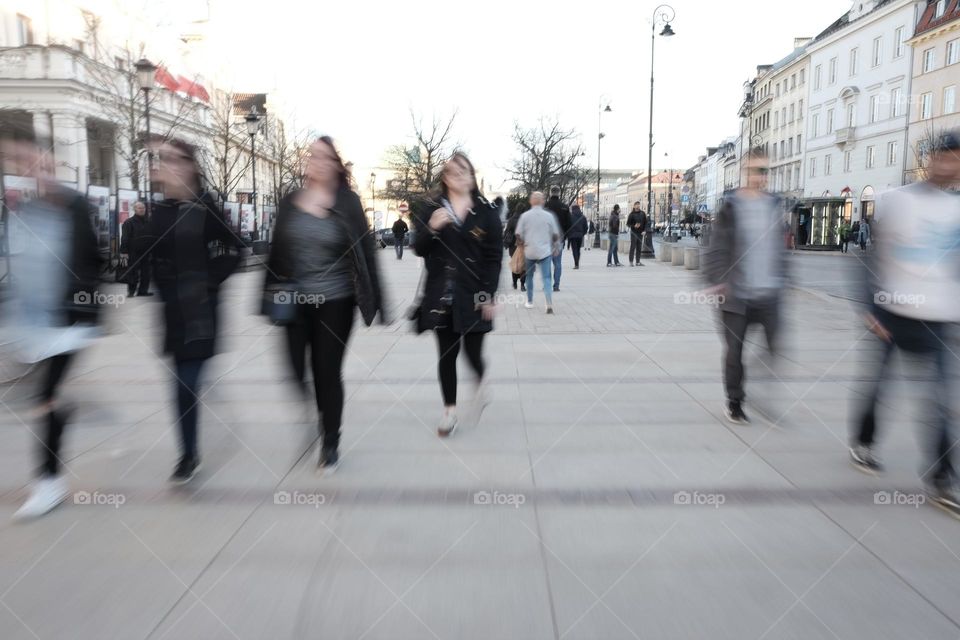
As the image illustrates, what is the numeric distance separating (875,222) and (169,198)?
151 inches

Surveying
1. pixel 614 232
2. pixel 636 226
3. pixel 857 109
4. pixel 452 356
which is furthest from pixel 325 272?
pixel 857 109

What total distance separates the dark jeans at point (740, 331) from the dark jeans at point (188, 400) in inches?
136

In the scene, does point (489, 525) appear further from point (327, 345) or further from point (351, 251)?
point (351, 251)

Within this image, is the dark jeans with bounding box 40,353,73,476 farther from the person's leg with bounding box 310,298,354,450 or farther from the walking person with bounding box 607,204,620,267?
the walking person with bounding box 607,204,620,267

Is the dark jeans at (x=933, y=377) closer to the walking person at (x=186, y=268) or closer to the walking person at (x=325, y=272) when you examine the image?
the walking person at (x=325, y=272)

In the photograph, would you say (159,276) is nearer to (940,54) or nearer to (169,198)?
(169,198)

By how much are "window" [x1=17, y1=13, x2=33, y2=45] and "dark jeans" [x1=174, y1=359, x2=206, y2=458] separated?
28297 mm

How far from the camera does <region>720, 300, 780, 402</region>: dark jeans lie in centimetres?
545

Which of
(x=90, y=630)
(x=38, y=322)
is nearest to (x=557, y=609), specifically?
(x=90, y=630)

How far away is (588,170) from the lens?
5969 centimetres

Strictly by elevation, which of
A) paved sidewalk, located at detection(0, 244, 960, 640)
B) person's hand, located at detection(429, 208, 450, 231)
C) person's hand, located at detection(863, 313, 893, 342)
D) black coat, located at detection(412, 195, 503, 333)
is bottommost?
paved sidewalk, located at detection(0, 244, 960, 640)

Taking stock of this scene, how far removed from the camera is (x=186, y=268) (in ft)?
13.9

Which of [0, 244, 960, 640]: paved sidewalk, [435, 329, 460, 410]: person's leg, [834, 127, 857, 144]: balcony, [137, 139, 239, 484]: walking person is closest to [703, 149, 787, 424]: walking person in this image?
[0, 244, 960, 640]: paved sidewalk

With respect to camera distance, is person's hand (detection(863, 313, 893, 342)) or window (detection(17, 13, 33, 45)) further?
window (detection(17, 13, 33, 45))
